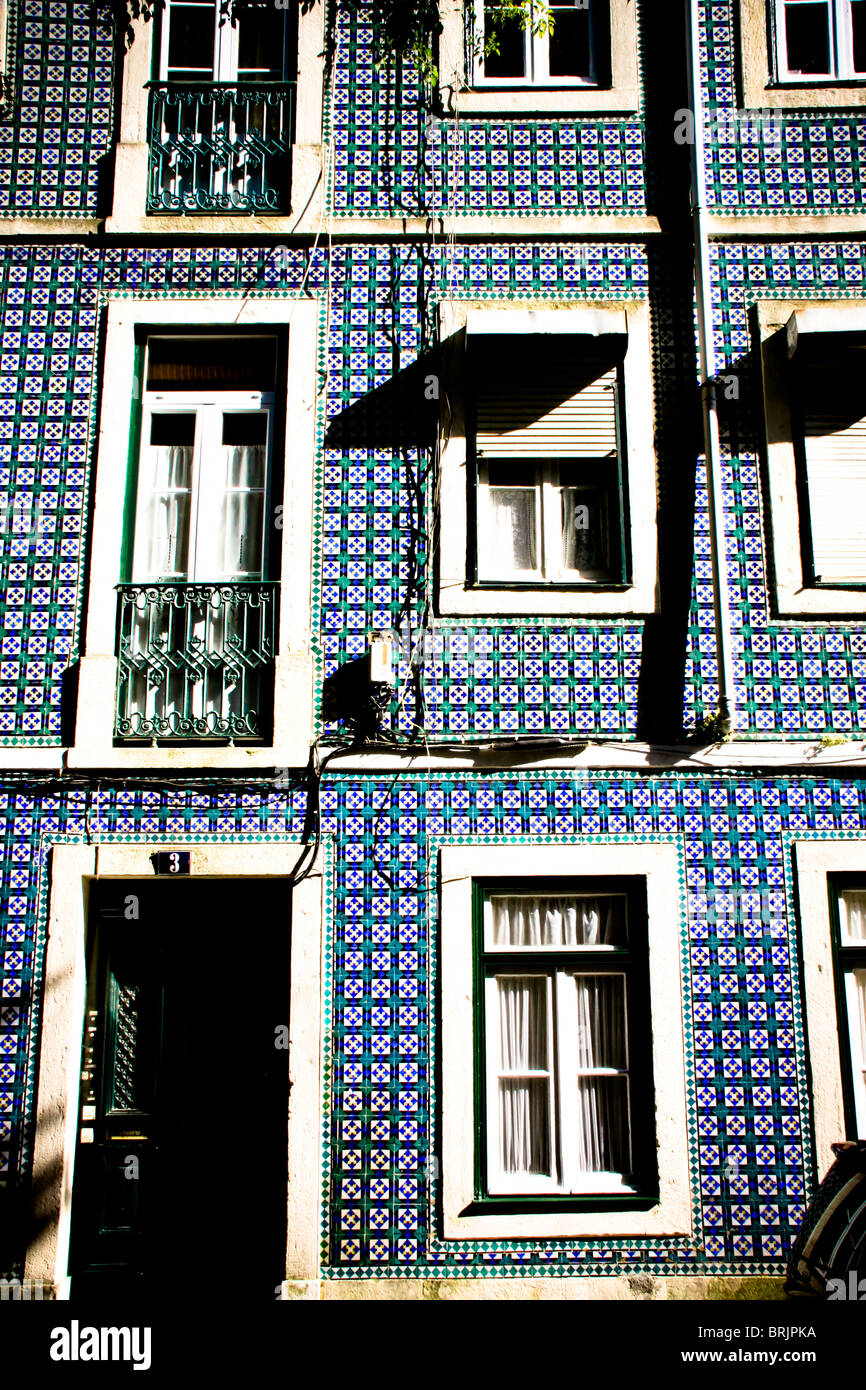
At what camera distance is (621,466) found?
24.6ft

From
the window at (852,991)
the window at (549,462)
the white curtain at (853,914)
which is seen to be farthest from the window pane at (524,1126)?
the window at (549,462)

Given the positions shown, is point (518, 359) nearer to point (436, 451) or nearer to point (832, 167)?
point (436, 451)

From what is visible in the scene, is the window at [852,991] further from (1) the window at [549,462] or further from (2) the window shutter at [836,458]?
(1) the window at [549,462]

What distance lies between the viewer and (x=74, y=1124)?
22.4 ft

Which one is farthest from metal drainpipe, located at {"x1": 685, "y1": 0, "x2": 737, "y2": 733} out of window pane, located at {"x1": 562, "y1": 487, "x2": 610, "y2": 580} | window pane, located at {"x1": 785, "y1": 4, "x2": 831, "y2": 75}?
window pane, located at {"x1": 785, "y1": 4, "x2": 831, "y2": 75}

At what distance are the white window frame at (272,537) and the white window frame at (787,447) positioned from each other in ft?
10.4

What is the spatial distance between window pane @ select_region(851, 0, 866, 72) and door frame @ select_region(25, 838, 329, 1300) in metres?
7.05

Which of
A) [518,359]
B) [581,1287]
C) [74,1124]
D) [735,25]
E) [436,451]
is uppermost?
[735,25]

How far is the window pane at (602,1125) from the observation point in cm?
681

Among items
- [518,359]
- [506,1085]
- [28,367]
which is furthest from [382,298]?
[506,1085]

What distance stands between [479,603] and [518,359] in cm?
177

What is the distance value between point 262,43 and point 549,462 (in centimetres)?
396

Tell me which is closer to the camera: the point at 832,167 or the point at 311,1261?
the point at 311,1261

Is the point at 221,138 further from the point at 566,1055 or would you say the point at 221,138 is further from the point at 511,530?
the point at 566,1055
